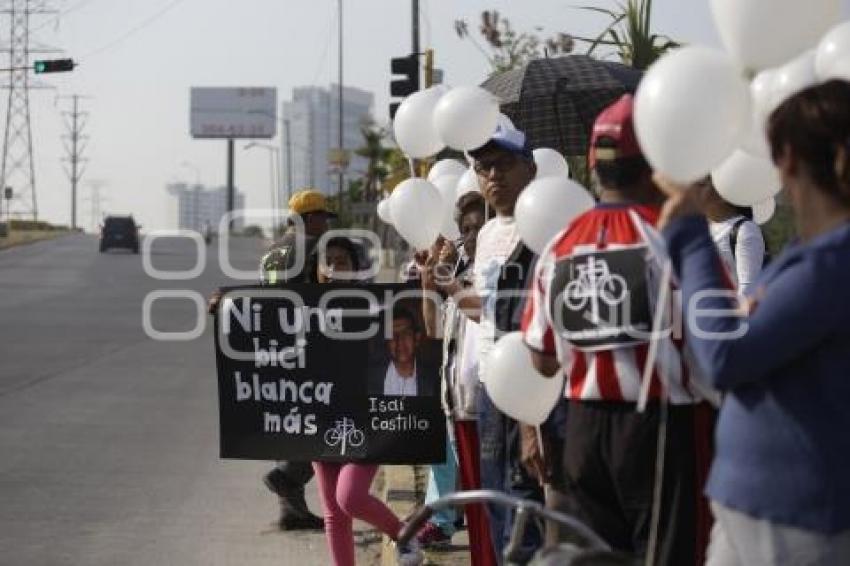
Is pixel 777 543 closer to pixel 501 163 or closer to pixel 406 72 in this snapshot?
pixel 501 163

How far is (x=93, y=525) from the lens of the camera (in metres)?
8.40

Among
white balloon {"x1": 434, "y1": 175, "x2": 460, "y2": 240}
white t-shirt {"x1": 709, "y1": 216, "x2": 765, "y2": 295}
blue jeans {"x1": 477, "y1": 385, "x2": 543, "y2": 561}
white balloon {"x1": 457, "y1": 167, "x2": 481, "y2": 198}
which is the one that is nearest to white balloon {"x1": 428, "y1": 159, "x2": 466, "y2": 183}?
white balloon {"x1": 434, "y1": 175, "x2": 460, "y2": 240}

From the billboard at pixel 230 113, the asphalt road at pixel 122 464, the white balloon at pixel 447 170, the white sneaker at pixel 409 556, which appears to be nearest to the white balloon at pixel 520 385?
the white sneaker at pixel 409 556

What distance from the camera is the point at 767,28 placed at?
3.78m

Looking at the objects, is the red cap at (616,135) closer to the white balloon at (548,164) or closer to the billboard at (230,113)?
the white balloon at (548,164)

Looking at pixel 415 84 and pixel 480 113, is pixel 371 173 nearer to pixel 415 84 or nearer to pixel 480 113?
pixel 415 84

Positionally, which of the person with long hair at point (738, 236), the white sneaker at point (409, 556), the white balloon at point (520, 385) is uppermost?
the person with long hair at point (738, 236)

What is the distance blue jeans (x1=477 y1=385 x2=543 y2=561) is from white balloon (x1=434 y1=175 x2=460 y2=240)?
0.93 meters

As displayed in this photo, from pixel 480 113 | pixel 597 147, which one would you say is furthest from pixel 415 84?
pixel 597 147

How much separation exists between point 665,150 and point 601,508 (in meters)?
1.09

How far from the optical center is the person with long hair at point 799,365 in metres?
3.09

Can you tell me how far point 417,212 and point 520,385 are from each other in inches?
68.0

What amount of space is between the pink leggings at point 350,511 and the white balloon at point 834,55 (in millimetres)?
3449

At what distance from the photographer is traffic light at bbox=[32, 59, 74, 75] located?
4200cm
